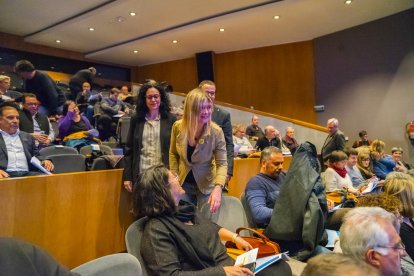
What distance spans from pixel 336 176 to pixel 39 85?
371cm

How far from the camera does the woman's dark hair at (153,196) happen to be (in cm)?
150

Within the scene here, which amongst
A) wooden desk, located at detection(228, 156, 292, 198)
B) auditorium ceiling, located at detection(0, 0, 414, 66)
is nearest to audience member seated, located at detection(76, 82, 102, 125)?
auditorium ceiling, located at detection(0, 0, 414, 66)

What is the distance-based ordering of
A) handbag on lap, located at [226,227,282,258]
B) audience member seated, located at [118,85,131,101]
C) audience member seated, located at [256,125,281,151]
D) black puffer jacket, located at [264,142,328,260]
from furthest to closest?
audience member seated, located at [118,85,131,101] < audience member seated, located at [256,125,281,151] < black puffer jacket, located at [264,142,328,260] < handbag on lap, located at [226,227,282,258]

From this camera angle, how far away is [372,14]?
22.3ft

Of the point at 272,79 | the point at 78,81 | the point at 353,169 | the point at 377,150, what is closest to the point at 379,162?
the point at 377,150

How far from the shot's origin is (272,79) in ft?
30.0

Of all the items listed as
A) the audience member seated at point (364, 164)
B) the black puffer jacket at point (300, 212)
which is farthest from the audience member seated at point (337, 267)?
the audience member seated at point (364, 164)

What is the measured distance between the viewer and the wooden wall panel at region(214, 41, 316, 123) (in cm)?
847

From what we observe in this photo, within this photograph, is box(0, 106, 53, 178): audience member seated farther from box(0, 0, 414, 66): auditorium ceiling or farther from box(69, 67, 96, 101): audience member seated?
box(0, 0, 414, 66): auditorium ceiling

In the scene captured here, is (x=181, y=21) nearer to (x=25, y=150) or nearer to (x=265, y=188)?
(x=25, y=150)

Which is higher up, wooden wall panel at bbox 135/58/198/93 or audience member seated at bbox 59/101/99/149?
wooden wall panel at bbox 135/58/198/93

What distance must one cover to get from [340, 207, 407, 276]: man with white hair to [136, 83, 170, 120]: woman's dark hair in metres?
1.36

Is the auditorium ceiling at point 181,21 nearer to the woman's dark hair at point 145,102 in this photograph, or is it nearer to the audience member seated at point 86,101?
the audience member seated at point 86,101

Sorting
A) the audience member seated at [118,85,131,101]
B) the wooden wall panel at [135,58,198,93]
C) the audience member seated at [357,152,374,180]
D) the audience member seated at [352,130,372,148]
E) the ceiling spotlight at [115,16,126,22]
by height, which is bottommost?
the audience member seated at [357,152,374,180]
